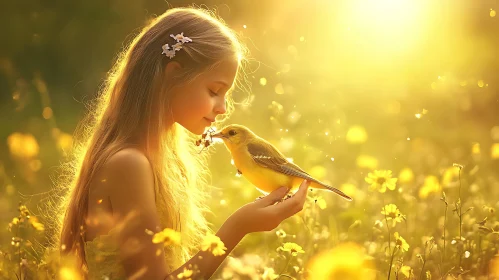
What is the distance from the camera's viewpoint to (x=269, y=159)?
10.3 ft

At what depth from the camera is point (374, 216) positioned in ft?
15.6

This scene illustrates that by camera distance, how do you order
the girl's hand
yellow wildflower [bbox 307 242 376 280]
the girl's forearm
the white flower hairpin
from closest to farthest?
the girl's forearm < the girl's hand < the white flower hairpin < yellow wildflower [bbox 307 242 376 280]

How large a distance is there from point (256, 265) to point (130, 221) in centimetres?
97

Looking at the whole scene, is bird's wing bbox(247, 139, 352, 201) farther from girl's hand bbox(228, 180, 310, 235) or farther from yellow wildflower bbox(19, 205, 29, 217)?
yellow wildflower bbox(19, 205, 29, 217)

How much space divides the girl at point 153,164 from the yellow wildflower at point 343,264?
0.70 meters

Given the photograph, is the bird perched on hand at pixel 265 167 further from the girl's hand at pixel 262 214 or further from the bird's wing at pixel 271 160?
the girl's hand at pixel 262 214

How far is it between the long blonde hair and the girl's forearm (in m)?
0.36

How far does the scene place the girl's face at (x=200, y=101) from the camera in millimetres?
3184

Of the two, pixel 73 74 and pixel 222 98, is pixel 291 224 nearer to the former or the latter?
A: pixel 222 98

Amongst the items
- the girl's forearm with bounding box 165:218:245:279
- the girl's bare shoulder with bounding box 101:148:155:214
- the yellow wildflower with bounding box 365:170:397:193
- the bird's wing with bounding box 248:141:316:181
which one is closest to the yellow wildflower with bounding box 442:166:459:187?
the yellow wildflower with bounding box 365:170:397:193

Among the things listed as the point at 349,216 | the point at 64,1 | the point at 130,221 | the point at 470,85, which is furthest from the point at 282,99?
the point at 130,221

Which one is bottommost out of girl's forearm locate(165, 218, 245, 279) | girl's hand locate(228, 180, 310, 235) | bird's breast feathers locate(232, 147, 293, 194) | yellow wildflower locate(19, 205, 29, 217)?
yellow wildflower locate(19, 205, 29, 217)

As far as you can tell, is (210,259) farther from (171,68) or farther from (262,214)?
(171,68)

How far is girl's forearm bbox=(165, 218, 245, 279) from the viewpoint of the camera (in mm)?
2857
